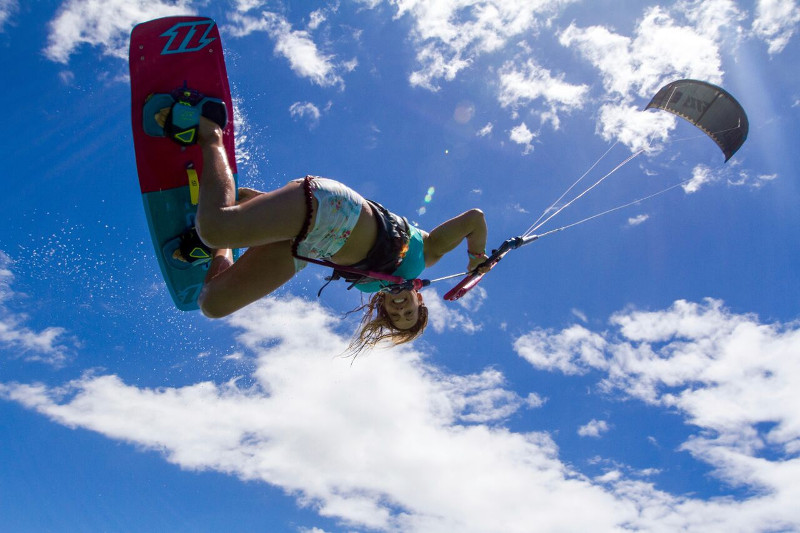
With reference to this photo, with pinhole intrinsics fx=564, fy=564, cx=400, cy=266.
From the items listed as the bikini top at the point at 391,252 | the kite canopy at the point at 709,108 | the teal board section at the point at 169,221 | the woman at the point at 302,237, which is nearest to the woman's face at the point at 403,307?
the woman at the point at 302,237

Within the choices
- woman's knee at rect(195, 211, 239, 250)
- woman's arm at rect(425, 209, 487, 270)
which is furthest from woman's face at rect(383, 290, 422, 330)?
woman's knee at rect(195, 211, 239, 250)

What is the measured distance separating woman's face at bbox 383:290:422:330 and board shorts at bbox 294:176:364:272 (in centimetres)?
75

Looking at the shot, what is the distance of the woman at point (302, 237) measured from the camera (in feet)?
11.5

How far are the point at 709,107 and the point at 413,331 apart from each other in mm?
8472

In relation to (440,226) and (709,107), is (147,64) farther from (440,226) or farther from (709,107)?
(709,107)

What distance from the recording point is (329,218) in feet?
12.1

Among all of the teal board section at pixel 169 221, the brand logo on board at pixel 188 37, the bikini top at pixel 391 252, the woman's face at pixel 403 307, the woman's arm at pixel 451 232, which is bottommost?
the woman's face at pixel 403 307

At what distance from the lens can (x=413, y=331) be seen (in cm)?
478

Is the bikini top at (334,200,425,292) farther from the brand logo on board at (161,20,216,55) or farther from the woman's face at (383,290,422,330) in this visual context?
the brand logo on board at (161,20,216,55)

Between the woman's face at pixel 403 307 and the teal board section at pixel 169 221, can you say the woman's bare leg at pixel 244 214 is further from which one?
the teal board section at pixel 169 221

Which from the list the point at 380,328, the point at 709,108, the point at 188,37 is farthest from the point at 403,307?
the point at 709,108

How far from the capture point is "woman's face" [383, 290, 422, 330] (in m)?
4.42

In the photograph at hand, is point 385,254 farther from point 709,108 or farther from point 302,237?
point 709,108

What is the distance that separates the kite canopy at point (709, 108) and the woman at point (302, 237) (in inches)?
299
